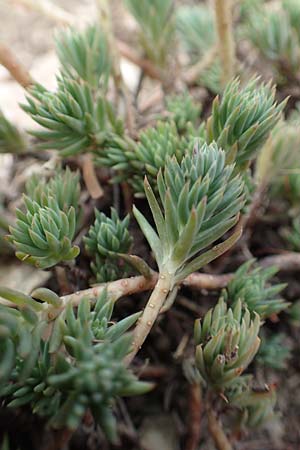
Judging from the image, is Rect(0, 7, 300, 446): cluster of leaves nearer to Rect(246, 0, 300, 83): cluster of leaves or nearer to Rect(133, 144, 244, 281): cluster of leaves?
Rect(133, 144, 244, 281): cluster of leaves

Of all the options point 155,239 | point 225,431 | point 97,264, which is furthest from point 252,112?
point 225,431

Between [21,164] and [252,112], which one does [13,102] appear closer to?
[21,164]

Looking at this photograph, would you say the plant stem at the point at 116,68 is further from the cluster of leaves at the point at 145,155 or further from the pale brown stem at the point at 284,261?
the pale brown stem at the point at 284,261

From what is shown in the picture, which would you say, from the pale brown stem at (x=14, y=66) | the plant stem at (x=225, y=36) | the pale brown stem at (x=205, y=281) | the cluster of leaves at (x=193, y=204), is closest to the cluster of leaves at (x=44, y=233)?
the cluster of leaves at (x=193, y=204)

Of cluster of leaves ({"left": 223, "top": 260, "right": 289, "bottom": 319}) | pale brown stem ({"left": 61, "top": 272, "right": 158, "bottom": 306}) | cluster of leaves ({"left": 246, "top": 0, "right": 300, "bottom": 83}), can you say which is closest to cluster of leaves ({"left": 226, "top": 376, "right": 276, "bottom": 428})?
cluster of leaves ({"left": 223, "top": 260, "right": 289, "bottom": 319})

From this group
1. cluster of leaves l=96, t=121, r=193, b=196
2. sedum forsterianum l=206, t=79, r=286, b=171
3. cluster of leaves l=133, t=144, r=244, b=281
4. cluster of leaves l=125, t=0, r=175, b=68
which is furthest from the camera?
cluster of leaves l=125, t=0, r=175, b=68

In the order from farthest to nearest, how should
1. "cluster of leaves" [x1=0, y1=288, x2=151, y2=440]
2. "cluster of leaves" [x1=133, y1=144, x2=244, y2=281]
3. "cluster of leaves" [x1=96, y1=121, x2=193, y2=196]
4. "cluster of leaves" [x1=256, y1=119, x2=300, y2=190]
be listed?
"cluster of leaves" [x1=256, y1=119, x2=300, y2=190]
"cluster of leaves" [x1=96, y1=121, x2=193, y2=196]
"cluster of leaves" [x1=133, y1=144, x2=244, y2=281]
"cluster of leaves" [x1=0, y1=288, x2=151, y2=440]

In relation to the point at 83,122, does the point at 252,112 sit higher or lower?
lower
